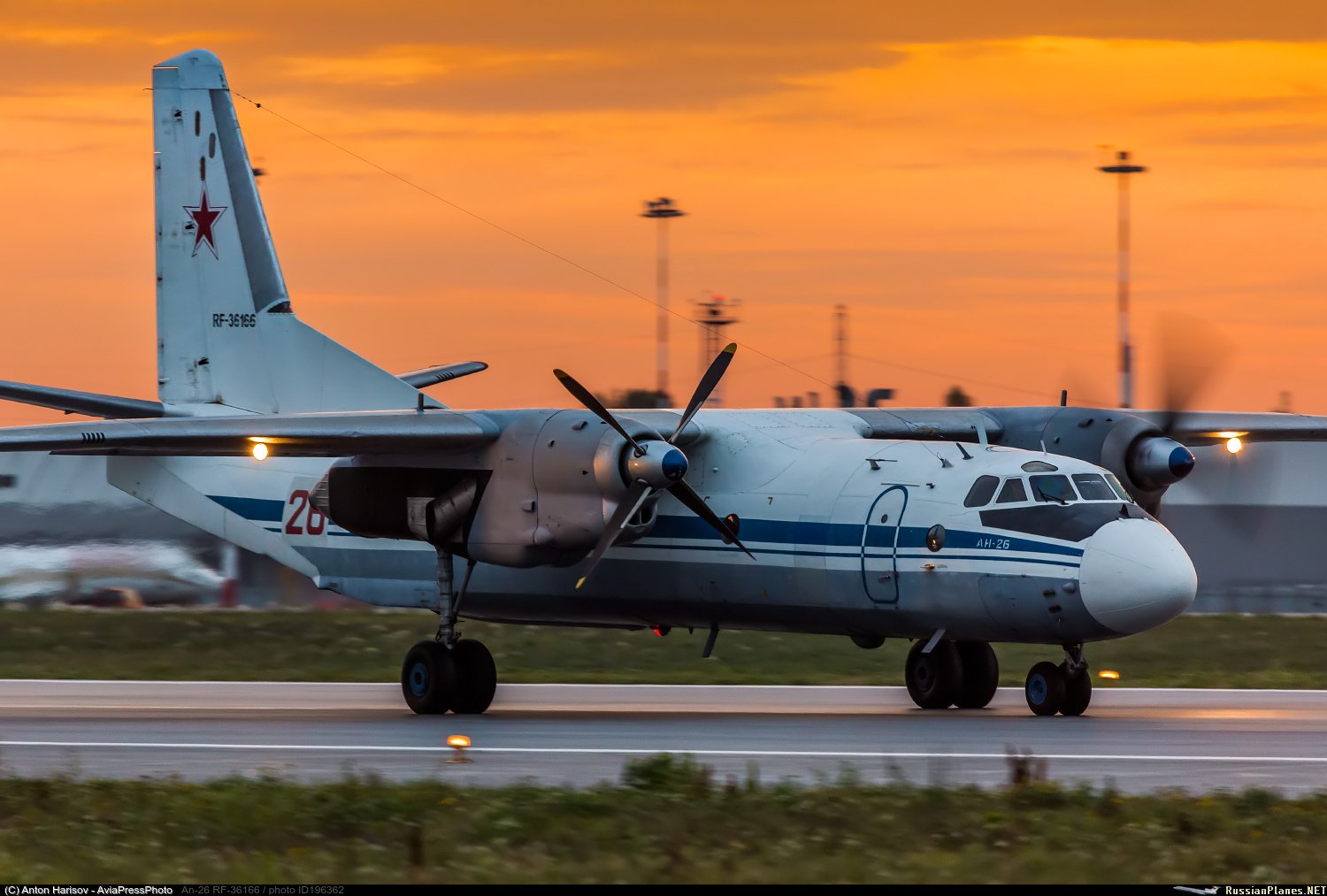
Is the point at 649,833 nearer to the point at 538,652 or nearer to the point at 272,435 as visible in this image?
the point at 272,435

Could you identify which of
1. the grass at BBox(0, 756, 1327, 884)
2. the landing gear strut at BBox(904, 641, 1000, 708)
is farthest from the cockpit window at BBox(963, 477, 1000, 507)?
the grass at BBox(0, 756, 1327, 884)

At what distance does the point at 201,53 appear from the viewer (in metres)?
27.9

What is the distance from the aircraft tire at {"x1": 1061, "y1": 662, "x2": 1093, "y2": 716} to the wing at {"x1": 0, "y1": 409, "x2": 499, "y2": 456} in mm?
7054

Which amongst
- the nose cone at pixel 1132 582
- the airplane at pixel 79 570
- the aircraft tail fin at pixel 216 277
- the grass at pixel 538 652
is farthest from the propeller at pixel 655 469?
the airplane at pixel 79 570

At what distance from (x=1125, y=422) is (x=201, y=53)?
14492mm

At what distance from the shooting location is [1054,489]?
65.7ft

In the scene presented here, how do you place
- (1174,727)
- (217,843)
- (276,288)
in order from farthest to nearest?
(276,288) < (1174,727) < (217,843)

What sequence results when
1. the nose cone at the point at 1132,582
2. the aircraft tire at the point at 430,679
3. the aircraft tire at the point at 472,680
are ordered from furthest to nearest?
the aircraft tire at the point at 472,680 → the aircraft tire at the point at 430,679 → the nose cone at the point at 1132,582

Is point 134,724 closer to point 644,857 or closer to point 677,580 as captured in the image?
point 677,580

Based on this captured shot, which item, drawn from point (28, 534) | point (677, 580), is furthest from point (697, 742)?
point (28, 534)

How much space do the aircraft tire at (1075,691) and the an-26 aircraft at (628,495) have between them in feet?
0.09

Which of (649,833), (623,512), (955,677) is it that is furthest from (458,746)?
(955,677)

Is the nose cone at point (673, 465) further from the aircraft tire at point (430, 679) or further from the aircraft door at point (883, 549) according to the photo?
the aircraft tire at point (430, 679)

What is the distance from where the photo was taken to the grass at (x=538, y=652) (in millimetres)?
32812
